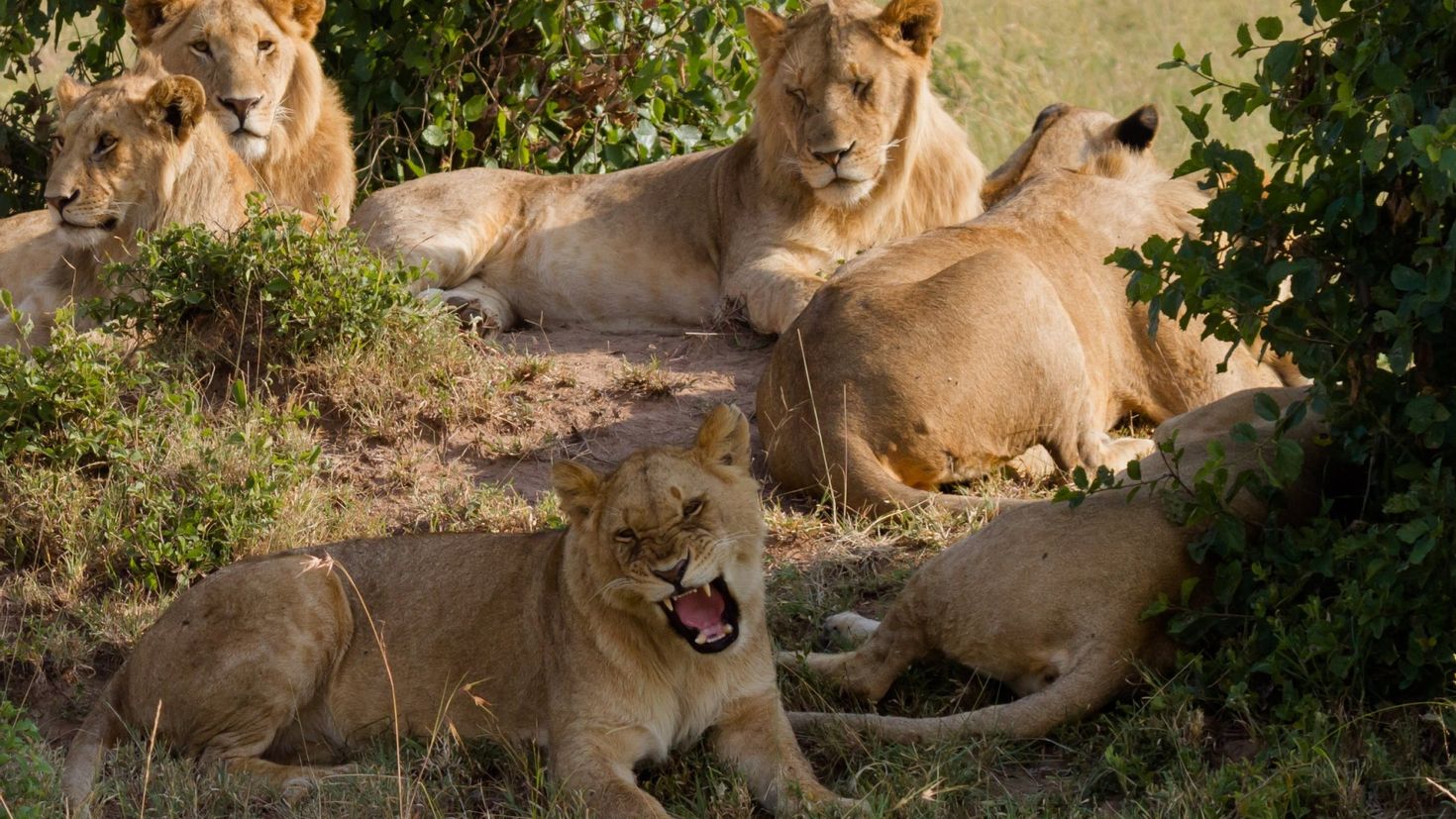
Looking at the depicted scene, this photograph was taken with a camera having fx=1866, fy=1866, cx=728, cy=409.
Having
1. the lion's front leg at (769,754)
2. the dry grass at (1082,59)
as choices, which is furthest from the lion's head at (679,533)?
the dry grass at (1082,59)

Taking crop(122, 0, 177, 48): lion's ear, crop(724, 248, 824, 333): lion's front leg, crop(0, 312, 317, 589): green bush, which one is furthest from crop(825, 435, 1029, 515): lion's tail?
crop(122, 0, 177, 48): lion's ear

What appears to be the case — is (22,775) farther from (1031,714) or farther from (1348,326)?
(1348,326)

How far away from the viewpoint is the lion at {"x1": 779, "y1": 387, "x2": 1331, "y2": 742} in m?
3.92

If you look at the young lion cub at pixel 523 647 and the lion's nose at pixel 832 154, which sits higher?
the lion's nose at pixel 832 154

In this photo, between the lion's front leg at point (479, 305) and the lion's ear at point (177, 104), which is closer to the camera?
the lion's ear at point (177, 104)

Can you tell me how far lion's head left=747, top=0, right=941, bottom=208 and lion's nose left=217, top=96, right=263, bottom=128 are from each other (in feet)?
6.32

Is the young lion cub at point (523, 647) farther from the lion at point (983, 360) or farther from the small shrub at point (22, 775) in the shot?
the lion at point (983, 360)

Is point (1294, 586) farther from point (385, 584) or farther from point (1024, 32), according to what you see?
point (1024, 32)

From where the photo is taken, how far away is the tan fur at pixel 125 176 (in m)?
6.36

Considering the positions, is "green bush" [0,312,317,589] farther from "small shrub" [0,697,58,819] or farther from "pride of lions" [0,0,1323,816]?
"small shrub" [0,697,58,819]

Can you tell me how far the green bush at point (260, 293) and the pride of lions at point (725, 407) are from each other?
0.70ft

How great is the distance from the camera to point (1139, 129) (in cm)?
667

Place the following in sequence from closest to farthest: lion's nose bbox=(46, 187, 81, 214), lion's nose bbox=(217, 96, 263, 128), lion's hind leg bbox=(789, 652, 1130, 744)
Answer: lion's hind leg bbox=(789, 652, 1130, 744), lion's nose bbox=(46, 187, 81, 214), lion's nose bbox=(217, 96, 263, 128)

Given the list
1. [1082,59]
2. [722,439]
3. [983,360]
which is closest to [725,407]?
[722,439]
